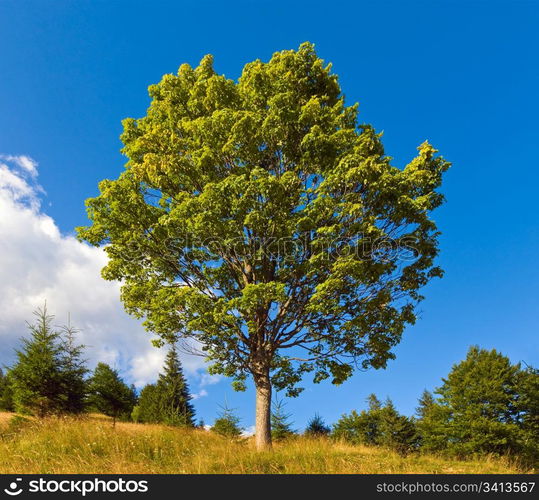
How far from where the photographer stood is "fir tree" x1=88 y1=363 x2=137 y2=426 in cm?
3306

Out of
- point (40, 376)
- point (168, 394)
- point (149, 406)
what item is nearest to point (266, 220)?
point (40, 376)

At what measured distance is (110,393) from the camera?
3353cm

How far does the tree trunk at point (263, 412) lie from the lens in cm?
1135

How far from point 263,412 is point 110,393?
27.7 m

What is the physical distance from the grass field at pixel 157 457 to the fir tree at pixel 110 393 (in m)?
24.5

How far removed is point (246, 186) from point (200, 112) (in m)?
4.85

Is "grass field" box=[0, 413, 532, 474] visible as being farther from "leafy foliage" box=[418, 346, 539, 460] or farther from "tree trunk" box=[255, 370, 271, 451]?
"leafy foliage" box=[418, 346, 539, 460]

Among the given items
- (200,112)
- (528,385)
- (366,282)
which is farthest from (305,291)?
(528,385)

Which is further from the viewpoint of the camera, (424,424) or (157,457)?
(424,424)
